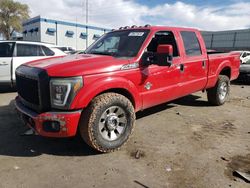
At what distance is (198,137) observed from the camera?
4.72 meters

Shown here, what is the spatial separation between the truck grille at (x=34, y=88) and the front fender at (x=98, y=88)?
433 millimetres

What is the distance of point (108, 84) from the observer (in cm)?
385

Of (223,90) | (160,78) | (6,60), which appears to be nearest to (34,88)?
(160,78)

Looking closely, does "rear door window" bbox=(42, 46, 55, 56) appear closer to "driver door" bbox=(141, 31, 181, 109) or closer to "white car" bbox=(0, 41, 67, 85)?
"white car" bbox=(0, 41, 67, 85)

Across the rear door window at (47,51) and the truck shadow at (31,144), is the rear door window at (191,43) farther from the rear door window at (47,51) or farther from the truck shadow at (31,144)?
the rear door window at (47,51)

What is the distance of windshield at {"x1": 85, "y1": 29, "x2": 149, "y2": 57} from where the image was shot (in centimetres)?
460

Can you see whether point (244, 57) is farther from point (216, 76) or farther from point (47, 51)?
point (47, 51)

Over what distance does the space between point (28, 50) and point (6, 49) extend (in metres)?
0.65

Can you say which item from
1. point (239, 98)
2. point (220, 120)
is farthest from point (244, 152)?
point (239, 98)

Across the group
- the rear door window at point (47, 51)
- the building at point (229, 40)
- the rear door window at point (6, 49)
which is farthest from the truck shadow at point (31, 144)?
the building at point (229, 40)

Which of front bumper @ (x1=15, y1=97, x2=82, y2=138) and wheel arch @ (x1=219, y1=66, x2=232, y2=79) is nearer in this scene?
front bumper @ (x1=15, y1=97, x2=82, y2=138)

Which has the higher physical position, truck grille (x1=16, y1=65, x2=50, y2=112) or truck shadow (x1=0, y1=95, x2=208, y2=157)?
truck grille (x1=16, y1=65, x2=50, y2=112)

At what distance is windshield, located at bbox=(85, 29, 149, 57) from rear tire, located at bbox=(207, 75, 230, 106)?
2982mm

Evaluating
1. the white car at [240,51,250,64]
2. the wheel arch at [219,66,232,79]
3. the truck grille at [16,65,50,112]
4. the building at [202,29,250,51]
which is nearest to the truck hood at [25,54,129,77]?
the truck grille at [16,65,50,112]
